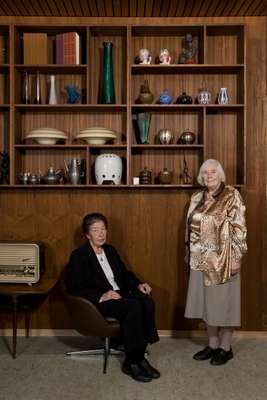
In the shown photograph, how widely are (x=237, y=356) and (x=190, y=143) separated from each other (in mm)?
1684

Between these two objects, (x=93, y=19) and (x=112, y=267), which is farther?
(x=93, y=19)

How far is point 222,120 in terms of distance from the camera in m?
4.27

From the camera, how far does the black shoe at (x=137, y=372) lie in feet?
10.6

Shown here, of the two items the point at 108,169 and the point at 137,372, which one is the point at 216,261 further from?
the point at 108,169

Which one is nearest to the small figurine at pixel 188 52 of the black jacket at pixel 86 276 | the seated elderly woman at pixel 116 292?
the seated elderly woman at pixel 116 292

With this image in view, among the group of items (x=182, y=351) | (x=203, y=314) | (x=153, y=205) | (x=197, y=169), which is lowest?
(x=182, y=351)

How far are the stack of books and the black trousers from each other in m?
1.97

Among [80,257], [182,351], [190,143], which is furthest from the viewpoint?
[190,143]

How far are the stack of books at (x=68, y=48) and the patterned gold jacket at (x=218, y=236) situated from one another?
1.59 m

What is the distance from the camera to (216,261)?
354 centimetres

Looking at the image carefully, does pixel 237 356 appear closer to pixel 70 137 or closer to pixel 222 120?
pixel 222 120

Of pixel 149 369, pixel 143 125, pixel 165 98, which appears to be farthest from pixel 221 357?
pixel 165 98

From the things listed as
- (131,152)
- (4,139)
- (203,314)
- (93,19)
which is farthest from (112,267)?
(93,19)

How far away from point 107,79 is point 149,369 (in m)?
2.28
